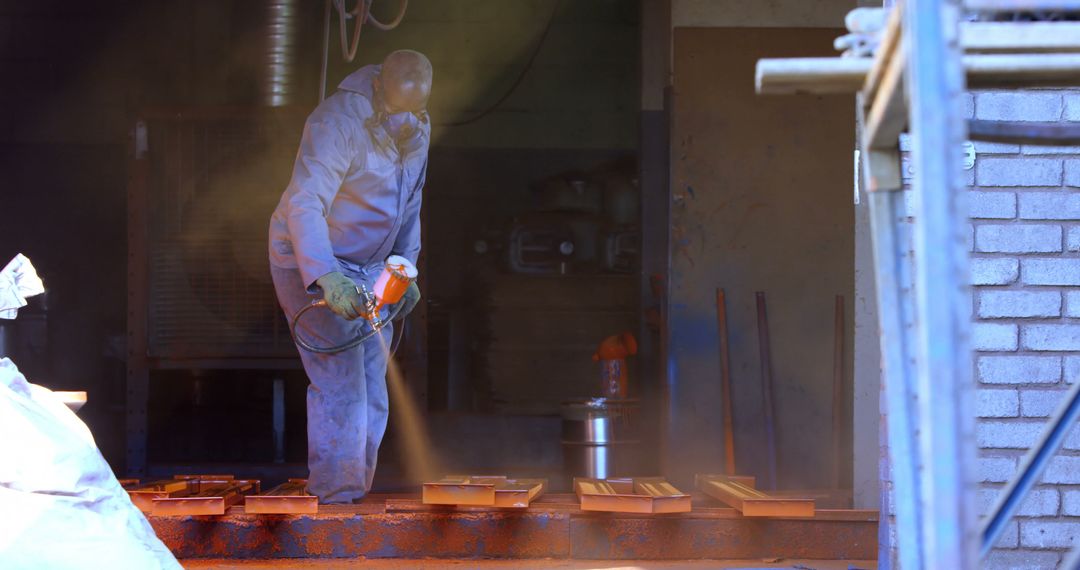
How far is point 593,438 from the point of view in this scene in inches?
263

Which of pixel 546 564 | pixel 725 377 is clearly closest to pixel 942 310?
A: pixel 546 564

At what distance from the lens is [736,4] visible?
6.61m

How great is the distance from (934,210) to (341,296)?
341 centimetres

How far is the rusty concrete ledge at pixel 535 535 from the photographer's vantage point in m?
4.31

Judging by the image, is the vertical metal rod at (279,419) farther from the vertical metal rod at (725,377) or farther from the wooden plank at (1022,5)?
the wooden plank at (1022,5)

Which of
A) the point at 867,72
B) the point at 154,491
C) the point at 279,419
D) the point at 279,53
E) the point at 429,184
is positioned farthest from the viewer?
the point at 429,184

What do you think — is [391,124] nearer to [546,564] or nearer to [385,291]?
[385,291]

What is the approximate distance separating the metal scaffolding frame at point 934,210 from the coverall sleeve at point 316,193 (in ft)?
10.0

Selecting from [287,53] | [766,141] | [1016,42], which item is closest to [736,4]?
[766,141]

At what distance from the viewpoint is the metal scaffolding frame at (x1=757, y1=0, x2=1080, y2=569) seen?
1.27 metres

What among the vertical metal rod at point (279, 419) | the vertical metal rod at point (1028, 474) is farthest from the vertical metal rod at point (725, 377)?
the vertical metal rod at point (1028, 474)

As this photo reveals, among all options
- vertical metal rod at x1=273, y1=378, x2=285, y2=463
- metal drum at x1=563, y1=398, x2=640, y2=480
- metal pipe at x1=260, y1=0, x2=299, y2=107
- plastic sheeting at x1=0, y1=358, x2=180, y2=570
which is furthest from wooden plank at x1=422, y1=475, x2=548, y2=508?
vertical metal rod at x1=273, y1=378, x2=285, y2=463

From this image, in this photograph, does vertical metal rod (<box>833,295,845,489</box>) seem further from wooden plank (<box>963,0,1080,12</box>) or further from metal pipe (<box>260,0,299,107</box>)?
wooden plank (<box>963,0,1080,12</box>)

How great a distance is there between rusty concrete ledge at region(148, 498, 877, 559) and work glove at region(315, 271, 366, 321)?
76cm
